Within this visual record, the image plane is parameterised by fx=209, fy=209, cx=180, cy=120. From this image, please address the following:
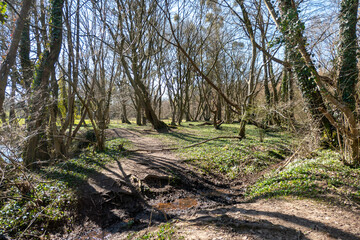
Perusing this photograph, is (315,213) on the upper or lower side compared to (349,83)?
lower

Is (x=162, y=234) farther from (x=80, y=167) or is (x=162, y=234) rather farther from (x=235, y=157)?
(x=235, y=157)

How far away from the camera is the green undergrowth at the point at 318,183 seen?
4.31m

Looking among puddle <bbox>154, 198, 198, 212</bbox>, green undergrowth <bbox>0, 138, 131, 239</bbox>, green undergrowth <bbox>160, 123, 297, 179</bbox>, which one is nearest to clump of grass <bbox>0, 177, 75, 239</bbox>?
green undergrowth <bbox>0, 138, 131, 239</bbox>

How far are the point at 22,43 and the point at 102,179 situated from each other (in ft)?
21.3

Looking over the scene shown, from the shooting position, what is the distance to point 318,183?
4.81m

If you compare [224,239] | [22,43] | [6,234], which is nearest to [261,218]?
[224,239]

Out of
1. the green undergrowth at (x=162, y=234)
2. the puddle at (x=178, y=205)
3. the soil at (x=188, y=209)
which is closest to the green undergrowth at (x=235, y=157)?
the soil at (x=188, y=209)

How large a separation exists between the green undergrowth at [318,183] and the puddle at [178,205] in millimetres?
1545

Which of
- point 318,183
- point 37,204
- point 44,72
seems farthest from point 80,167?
point 318,183

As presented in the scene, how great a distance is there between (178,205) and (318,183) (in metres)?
3.39

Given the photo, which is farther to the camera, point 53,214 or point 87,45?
point 87,45

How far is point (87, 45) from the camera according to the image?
8750 millimetres

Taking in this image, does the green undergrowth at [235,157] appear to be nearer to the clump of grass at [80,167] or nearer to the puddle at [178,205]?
the puddle at [178,205]

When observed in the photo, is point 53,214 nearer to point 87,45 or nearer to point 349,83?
point 87,45
